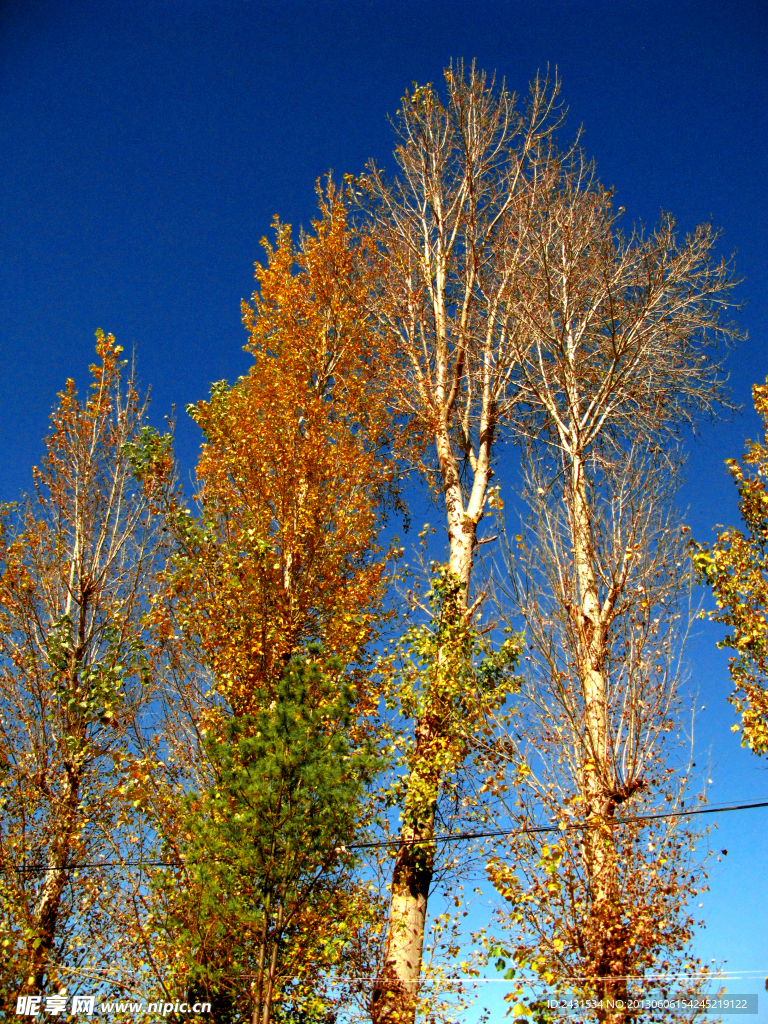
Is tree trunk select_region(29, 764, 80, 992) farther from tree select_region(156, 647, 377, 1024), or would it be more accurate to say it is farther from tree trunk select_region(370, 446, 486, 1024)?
tree trunk select_region(370, 446, 486, 1024)

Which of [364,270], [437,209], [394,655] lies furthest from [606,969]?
[437,209]

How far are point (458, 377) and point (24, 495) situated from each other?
6.24 m

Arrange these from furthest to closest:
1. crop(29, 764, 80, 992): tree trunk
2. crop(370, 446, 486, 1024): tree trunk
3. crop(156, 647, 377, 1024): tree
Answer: crop(29, 764, 80, 992): tree trunk → crop(370, 446, 486, 1024): tree trunk → crop(156, 647, 377, 1024): tree

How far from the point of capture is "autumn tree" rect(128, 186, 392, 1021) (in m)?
5.20

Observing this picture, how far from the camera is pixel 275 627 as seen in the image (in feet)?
23.9

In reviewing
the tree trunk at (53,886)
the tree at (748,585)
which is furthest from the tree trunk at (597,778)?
the tree trunk at (53,886)

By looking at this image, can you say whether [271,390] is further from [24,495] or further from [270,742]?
[270,742]

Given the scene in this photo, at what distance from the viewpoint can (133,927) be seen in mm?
5871

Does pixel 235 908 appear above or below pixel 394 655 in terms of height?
below

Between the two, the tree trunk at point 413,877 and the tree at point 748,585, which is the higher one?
the tree at point 748,585

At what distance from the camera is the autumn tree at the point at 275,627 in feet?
17.1

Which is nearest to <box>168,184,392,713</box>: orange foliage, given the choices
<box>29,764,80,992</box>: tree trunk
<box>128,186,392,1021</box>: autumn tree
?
<box>128,186,392,1021</box>: autumn tree

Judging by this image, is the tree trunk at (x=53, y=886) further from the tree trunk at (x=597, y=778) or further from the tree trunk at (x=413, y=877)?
the tree trunk at (x=597, y=778)

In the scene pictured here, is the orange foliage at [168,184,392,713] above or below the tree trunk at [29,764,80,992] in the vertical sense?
above
